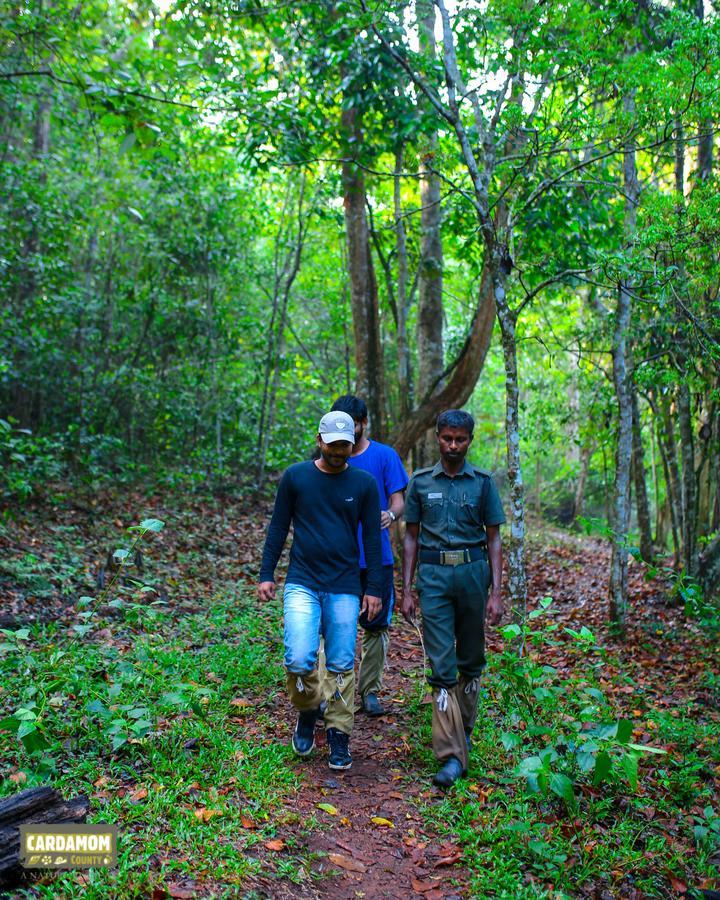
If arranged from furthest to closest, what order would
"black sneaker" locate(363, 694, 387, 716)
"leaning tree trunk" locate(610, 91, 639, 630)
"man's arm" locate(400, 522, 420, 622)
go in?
1. "leaning tree trunk" locate(610, 91, 639, 630)
2. "black sneaker" locate(363, 694, 387, 716)
3. "man's arm" locate(400, 522, 420, 622)

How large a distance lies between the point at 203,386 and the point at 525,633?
432 inches

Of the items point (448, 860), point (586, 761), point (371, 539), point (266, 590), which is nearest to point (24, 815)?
point (266, 590)

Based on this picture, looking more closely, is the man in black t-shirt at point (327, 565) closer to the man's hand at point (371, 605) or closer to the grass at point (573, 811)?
the man's hand at point (371, 605)

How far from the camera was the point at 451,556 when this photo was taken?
188 inches

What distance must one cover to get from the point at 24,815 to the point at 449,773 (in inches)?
98.1

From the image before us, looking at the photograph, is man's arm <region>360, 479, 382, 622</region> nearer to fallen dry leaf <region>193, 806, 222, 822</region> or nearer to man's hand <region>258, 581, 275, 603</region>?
man's hand <region>258, 581, 275, 603</region>

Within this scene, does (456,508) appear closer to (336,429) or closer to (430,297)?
(336,429)

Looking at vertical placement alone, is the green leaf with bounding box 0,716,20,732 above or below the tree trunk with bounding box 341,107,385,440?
below

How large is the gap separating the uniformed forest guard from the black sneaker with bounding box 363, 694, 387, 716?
3.26ft

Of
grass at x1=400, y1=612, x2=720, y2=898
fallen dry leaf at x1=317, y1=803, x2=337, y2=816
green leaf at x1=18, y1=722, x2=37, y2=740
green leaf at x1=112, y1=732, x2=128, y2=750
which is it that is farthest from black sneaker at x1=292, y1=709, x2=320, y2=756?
green leaf at x1=18, y1=722, x2=37, y2=740

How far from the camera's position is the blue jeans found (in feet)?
14.8

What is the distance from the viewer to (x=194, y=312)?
14375 millimetres

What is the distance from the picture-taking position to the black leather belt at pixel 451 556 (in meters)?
4.78

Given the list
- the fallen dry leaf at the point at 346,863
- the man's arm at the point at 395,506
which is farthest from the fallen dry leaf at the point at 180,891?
the man's arm at the point at 395,506
